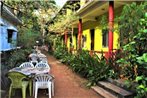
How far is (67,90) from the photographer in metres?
10.8

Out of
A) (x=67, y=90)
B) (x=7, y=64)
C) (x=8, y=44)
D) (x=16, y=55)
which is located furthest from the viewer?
(x=8, y=44)

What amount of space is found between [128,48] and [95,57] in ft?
21.0

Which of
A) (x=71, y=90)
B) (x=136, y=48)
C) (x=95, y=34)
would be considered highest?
(x=95, y=34)

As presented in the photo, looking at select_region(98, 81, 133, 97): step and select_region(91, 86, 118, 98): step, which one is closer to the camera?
select_region(98, 81, 133, 97): step

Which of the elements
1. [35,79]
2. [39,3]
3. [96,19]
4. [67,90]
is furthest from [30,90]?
[96,19]

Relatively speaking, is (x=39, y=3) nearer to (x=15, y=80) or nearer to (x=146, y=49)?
(x=15, y=80)

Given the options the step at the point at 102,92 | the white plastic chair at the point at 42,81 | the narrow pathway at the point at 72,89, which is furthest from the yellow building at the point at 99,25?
the white plastic chair at the point at 42,81

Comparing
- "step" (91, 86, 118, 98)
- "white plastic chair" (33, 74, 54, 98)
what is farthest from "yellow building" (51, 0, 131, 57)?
"white plastic chair" (33, 74, 54, 98)

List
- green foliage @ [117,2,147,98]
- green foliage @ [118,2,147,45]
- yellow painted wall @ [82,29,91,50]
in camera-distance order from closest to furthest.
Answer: green foliage @ [117,2,147,98] → green foliage @ [118,2,147,45] → yellow painted wall @ [82,29,91,50]

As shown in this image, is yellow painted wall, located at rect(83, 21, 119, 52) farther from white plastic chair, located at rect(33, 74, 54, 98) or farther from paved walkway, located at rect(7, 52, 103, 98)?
white plastic chair, located at rect(33, 74, 54, 98)

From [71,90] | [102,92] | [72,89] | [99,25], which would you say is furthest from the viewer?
[99,25]

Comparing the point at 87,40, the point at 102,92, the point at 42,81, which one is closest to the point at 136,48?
the point at 102,92

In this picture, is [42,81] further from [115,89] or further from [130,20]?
[130,20]

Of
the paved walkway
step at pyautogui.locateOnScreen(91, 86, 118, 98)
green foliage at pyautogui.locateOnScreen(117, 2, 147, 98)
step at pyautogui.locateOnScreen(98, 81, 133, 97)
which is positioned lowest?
the paved walkway
